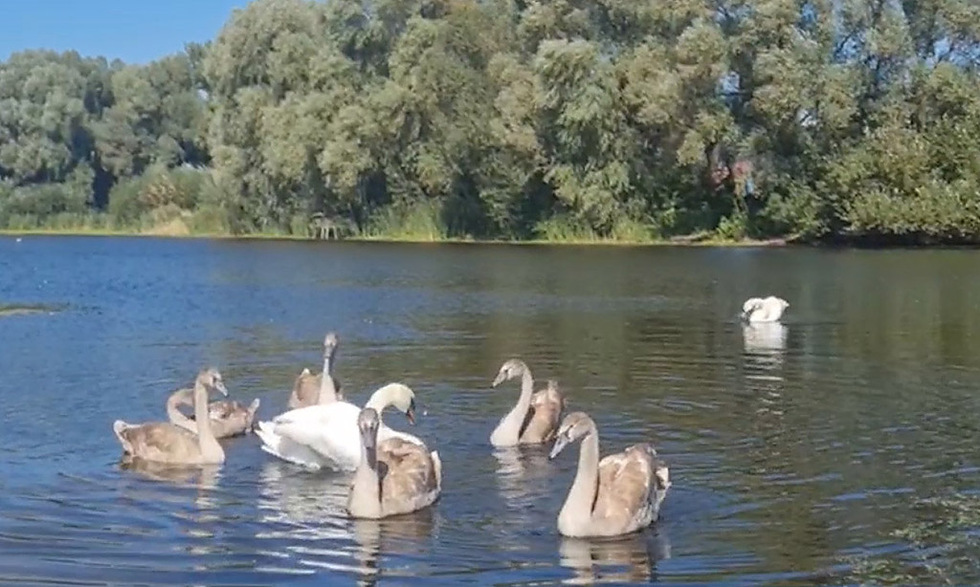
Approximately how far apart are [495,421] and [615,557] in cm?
604

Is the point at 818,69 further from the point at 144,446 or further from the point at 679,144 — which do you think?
the point at 144,446

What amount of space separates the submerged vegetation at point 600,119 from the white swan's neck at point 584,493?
172 feet

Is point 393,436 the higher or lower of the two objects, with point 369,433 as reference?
lower

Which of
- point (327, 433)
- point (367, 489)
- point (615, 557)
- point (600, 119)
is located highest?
point (600, 119)

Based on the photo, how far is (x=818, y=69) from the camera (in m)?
65.1

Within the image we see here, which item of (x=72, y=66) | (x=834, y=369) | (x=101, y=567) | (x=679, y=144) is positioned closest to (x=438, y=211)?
(x=679, y=144)

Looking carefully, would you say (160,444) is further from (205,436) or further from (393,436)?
(393,436)

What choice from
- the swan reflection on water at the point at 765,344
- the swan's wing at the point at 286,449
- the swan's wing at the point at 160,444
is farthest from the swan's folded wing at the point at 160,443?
the swan reflection on water at the point at 765,344

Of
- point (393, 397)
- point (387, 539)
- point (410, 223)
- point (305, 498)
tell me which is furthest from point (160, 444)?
point (410, 223)

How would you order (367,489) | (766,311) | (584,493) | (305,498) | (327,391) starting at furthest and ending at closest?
1. (766,311)
2. (327,391)
3. (305,498)
4. (367,489)
5. (584,493)

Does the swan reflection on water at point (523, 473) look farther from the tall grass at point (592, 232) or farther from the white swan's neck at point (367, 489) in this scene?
the tall grass at point (592, 232)

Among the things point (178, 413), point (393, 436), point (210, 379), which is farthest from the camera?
point (178, 413)

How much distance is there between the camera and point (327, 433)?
13.5 meters

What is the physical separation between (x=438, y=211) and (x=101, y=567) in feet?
216
